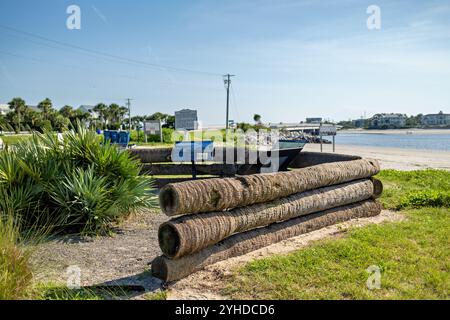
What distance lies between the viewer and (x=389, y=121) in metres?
174

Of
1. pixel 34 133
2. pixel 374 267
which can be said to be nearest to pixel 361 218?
pixel 374 267

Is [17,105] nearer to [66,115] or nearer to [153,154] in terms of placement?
[66,115]

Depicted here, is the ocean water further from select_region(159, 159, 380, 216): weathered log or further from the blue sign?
select_region(159, 159, 380, 216): weathered log

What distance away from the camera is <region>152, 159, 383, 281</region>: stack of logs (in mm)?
4152

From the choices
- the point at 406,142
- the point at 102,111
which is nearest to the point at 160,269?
the point at 406,142

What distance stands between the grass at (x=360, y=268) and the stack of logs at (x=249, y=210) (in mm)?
469

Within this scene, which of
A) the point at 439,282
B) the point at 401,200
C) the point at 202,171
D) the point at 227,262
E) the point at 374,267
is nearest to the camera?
the point at 439,282

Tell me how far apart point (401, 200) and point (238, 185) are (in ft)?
16.0

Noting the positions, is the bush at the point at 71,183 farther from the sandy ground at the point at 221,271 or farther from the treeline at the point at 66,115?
the treeline at the point at 66,115

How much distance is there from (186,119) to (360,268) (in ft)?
124

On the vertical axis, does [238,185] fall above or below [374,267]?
above

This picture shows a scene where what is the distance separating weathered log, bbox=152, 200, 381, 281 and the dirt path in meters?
0.08

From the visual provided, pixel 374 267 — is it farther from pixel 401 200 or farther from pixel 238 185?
pixel 401 200

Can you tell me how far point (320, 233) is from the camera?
6.01 m
